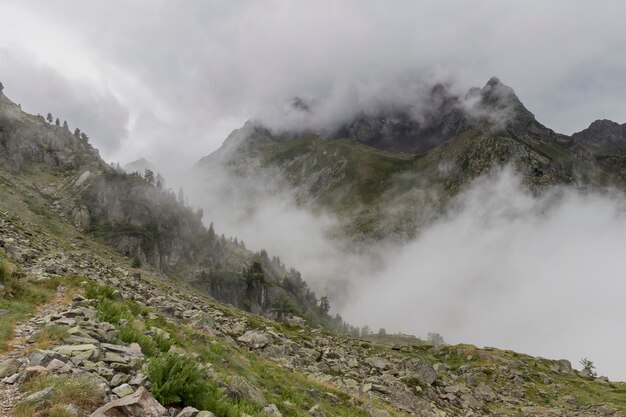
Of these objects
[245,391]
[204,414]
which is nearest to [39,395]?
[204,414]

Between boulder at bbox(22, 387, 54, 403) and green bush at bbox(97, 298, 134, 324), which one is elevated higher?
green bush at bbox(97, 298, 134, 324)

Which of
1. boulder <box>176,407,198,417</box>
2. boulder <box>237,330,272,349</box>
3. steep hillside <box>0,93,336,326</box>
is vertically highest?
steep hillside <box>0,93,336,326</box>

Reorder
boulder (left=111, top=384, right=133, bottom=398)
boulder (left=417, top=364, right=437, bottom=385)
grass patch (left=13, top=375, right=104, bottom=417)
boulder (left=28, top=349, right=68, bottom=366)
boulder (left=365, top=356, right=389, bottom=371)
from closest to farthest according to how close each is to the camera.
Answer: grass patch (left=13, top=375, right=104, bottom=417), boulder (left=111, top=384, right=133, bottom=398), boulder (left=28, top=349, right=68, bottom=366), boulder (left=417, top=364, right=437, bottom=385), boulder (left=365, top=356, right=389, bottom=371)

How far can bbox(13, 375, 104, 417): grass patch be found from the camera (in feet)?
26.2

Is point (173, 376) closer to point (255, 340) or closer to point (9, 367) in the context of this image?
point (9, 367)

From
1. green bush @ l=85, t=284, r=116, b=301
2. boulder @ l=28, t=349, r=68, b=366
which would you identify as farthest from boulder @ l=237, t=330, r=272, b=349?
boulder @ l=28, t=349, r=68, b=366

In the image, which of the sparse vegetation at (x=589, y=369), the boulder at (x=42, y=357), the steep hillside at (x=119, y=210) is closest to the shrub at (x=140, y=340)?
the boulder at (x=42, y=357)

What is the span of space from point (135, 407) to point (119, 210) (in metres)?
145

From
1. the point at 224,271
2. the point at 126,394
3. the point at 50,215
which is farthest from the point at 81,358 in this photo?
the point at 224,271

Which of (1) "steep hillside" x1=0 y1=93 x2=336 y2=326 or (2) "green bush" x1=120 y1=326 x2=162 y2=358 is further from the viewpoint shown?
(1) "steep hillside" x1=0 y1=93 x2=336 y2=326

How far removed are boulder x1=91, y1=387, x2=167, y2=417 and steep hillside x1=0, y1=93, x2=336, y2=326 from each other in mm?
104182

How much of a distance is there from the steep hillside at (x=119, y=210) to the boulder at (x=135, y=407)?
10418 centimetres

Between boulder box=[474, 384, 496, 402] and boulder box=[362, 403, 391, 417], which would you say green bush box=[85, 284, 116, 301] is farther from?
boulder box=[474, 384, 496, 402]

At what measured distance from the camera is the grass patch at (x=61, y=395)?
7.97 m
